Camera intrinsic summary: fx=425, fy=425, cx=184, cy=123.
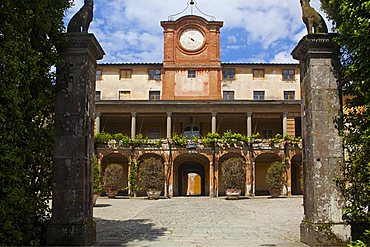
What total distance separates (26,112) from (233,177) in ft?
73.0

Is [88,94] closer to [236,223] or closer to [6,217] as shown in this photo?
[6,217]

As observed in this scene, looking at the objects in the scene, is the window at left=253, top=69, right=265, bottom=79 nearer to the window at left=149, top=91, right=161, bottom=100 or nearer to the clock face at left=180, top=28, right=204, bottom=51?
the clock face at left=180, top=28, right=204, bottom=51

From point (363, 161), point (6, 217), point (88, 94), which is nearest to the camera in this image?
point (6, 217)

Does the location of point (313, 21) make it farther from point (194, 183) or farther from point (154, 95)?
point (194, 183)

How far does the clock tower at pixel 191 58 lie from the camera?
38.8m

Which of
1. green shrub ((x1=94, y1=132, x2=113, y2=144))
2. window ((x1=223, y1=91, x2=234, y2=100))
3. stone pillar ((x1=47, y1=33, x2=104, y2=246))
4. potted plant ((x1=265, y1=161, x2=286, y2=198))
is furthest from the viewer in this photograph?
window ((x1=223, y1=91, x2=234, y2=100))

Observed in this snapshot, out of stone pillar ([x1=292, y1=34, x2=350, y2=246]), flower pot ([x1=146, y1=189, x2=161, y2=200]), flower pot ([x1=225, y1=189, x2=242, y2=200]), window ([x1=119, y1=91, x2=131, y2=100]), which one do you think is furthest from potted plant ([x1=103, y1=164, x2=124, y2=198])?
stone pillar ([x1=292, y1=34, x2=350, y2=246])

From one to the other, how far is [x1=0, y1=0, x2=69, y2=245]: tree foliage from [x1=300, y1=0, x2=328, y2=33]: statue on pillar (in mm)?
5252

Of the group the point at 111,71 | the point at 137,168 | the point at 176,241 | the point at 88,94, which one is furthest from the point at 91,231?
the point at 111,71

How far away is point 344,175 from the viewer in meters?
8.56

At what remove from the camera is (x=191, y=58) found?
39.2 metres

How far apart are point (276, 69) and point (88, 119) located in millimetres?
32451

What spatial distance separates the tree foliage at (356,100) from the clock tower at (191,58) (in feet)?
98.3

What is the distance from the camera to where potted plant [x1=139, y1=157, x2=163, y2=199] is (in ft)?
97.9
